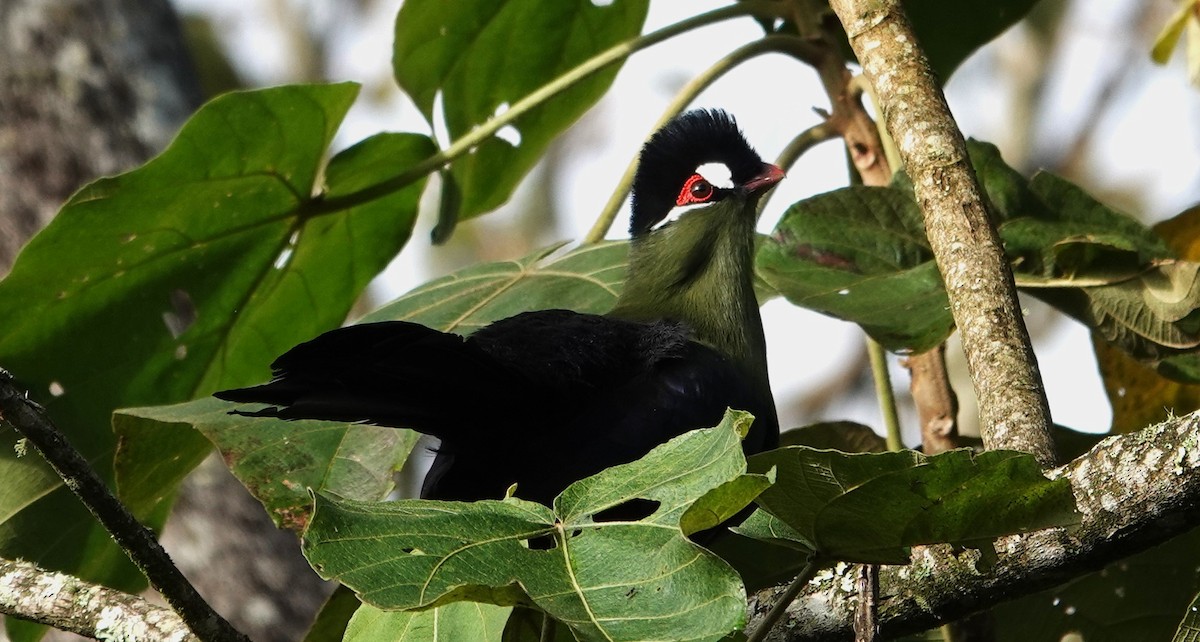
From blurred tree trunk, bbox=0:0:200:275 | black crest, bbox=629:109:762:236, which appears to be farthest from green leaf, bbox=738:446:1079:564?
blurred tree trunk, bbox=0:0:200:275

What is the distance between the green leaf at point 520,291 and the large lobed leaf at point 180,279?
0.29 m

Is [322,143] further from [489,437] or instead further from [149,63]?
[149,63]

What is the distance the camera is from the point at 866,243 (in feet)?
8.51

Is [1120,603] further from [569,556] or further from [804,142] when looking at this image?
[569,556]

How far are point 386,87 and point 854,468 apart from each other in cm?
1267

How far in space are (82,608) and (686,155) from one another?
177 cm

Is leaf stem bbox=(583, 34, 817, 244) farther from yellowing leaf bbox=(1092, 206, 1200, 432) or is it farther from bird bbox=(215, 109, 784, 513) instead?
Result: yellowing leaf bbox=(1092, 206, 1200, 432)

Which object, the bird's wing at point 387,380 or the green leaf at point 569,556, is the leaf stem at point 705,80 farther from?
the green leaf at point 569,556

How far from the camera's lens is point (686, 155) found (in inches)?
125

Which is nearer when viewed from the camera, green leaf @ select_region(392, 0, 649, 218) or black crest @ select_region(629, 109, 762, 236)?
black crest @ select_region(629, 109, 762, 236)

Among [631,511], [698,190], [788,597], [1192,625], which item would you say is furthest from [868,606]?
[698,190]

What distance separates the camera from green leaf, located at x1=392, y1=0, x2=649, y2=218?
323 centimetres

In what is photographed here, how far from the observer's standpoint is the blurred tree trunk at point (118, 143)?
14.4 feet

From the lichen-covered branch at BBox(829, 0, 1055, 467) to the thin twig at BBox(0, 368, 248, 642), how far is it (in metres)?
1.04
